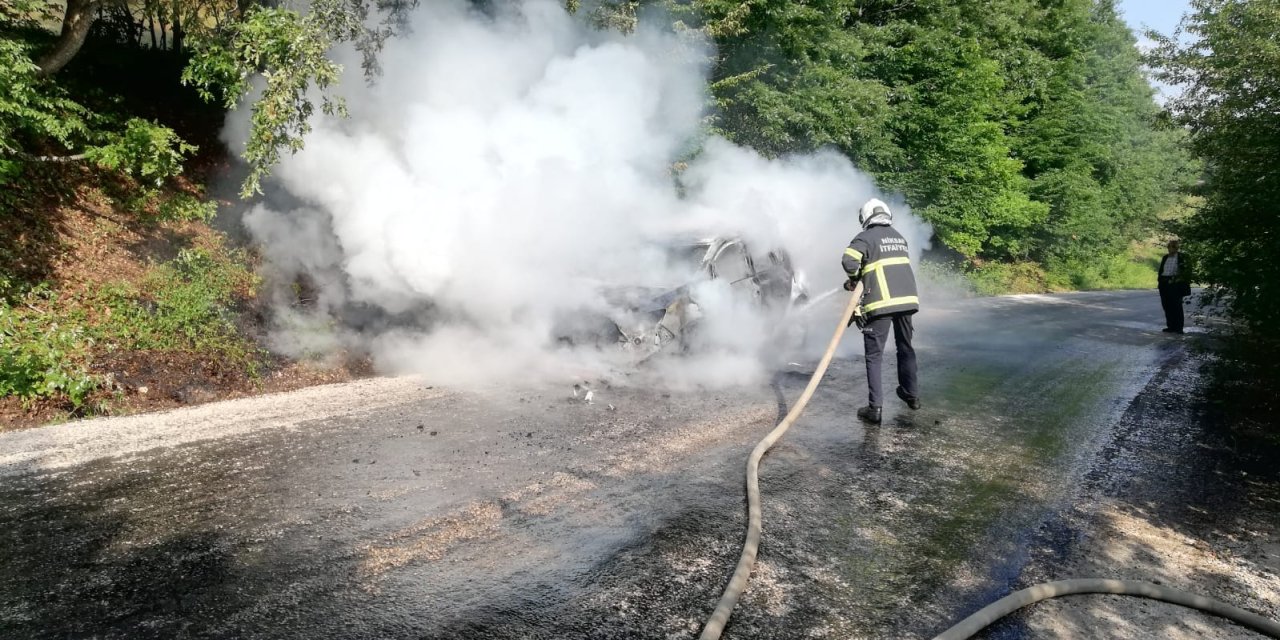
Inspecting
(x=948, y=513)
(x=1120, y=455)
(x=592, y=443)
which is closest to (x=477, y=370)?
(x=592, y=443)

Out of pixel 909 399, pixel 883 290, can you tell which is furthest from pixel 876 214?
pixel 909 399

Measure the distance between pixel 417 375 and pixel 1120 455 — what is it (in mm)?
6332

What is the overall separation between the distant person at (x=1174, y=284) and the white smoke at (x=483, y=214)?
6696 millimetres

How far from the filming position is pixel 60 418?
227 inches

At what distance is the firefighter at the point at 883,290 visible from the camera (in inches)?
249

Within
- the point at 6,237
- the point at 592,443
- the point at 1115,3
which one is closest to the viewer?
the point at 592,443

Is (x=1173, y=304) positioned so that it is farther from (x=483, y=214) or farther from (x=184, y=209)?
(x=184, y=209)

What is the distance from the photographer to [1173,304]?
12.0 m

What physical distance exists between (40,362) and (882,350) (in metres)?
7.04

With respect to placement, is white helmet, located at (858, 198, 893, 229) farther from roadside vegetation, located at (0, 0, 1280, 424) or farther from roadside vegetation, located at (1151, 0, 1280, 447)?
roadside vegetation, located at (0, 0, 1280, 424)

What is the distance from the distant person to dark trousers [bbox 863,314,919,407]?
8228 mm

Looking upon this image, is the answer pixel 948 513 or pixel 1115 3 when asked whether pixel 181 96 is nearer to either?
pixel 948 513

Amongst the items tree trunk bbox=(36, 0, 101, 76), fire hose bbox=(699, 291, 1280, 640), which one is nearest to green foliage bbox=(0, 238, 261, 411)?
tree trunk bbox=(36, 0, 101, 76)

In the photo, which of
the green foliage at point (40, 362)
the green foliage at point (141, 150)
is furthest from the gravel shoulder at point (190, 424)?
the green foliage at point (141, 150)
